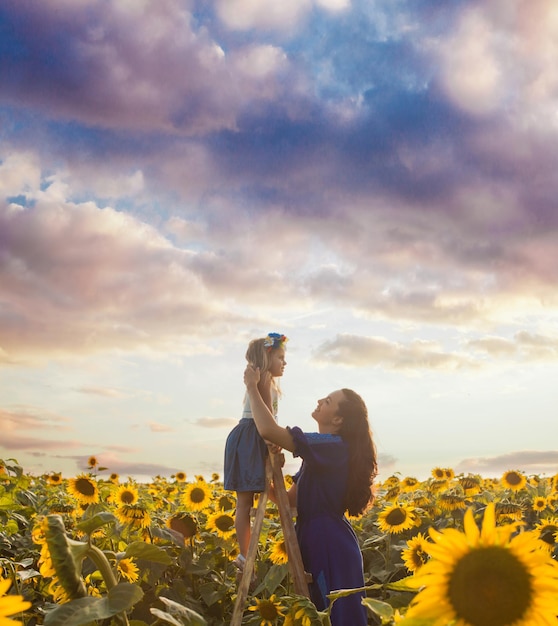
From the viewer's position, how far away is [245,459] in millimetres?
7996

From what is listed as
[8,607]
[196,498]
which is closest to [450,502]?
[196,498]

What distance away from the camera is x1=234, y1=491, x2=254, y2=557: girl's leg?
746 cm

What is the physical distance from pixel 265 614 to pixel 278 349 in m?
3.80

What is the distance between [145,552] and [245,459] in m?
6.11

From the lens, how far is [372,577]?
7375 mm

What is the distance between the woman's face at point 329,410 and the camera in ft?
22.0

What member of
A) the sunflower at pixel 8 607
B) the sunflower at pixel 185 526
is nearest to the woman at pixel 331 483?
the sunflower at pixel 185 526

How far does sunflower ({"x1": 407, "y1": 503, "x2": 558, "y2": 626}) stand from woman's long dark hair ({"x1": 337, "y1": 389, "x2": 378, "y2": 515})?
500cm

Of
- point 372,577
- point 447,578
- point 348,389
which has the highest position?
point 348,389

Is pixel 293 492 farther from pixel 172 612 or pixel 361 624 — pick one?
pixel 172 612

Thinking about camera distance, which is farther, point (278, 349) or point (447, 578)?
point (278, 349)

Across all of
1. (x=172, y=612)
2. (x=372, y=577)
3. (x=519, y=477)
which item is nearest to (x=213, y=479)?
(x=519, y=477)

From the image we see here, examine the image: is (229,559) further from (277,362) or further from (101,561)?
(101,561)

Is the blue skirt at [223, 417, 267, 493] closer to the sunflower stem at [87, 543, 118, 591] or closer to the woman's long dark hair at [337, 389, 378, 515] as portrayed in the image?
the woman's long dark hair at [337, 389, 378, 515]
